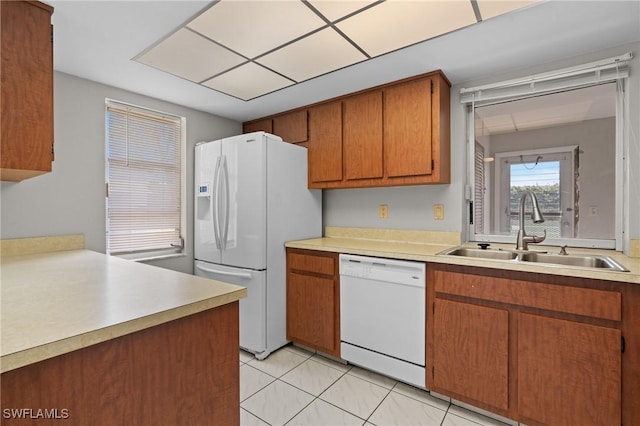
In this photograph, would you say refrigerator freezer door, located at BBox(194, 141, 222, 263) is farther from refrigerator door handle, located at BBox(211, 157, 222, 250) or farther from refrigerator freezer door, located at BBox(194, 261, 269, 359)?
refrigerator freezer door, located at BBox(194, 261, 269, 359)

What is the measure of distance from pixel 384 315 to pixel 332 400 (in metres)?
0.64

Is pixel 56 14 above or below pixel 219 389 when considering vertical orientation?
above

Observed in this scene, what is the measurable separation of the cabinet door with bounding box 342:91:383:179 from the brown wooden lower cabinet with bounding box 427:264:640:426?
106 cm

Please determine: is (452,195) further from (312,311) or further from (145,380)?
(145,380)

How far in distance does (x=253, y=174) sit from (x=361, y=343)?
1.58m

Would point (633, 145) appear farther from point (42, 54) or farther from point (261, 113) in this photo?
point (42, 54)

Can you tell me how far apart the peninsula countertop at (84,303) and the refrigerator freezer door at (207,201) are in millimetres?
1215

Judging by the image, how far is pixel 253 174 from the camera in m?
2.56

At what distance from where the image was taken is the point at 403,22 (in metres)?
1.67

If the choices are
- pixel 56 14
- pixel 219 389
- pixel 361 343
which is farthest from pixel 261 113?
pixel 219 389

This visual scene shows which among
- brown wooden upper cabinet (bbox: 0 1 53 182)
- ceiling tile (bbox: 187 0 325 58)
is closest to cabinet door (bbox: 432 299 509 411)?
ceiling tile (bbox: 187 0 325 58)

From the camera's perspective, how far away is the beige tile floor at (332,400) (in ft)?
5.88

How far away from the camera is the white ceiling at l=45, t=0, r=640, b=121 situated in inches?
62.7

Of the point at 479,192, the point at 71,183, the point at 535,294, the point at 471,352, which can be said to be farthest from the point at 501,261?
the point at 71,183
